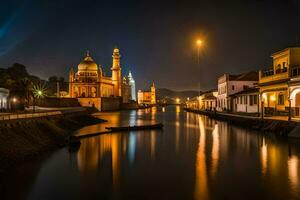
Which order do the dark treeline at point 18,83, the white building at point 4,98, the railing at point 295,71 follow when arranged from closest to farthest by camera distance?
the railing at point 295,71
the white building at point 4,98
the dark treeline at point 18,83

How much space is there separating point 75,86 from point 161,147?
8653 centimetres

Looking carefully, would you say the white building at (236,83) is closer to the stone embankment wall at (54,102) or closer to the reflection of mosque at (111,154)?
the reflection of mosque at (111,154)

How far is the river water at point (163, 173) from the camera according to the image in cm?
1446

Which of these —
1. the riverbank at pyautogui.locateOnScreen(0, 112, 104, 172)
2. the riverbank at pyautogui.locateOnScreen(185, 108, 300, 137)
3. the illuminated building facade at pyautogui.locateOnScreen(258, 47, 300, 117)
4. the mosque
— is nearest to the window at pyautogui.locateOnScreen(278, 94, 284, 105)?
the illuminated building facade at pyautogui.locateOnScreen(258, 47, 300, 117)

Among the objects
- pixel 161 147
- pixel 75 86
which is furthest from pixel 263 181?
pixel 75 86

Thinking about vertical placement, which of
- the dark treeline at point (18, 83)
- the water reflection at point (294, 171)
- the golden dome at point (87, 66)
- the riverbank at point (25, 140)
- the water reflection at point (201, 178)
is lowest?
the water reflection at point (201, 178)

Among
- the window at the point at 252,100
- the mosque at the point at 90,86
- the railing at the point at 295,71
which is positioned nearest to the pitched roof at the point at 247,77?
the window at the point at 252,100

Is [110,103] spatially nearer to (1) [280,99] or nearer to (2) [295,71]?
(1) [280,99]

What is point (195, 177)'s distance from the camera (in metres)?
17.3

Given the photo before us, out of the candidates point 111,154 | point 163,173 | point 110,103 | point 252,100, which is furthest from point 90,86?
point 163,173

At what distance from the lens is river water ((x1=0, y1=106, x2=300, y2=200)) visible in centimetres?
1446

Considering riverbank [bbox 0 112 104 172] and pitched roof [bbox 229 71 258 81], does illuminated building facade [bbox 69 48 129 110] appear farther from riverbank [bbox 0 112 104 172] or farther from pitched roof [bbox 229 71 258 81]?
riverbank [bbox 0 112 104 172]

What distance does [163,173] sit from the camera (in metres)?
18.3

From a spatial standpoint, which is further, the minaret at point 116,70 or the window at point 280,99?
the minaret at point 116,70
